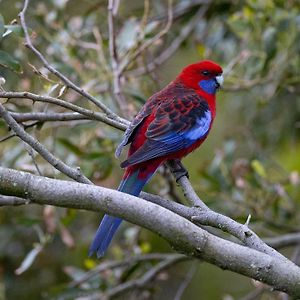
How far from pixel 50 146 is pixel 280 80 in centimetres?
165

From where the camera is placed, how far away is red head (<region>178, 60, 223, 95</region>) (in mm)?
4713

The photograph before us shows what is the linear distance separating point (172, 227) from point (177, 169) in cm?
152

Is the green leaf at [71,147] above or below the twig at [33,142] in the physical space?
above

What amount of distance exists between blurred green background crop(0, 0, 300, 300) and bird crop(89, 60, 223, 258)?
8.8 inches

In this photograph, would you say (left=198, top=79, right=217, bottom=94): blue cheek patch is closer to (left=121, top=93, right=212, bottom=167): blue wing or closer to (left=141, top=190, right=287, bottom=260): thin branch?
(left=121, top=93, right=212, bottom=167): blue wing

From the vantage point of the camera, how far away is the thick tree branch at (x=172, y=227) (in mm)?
2365

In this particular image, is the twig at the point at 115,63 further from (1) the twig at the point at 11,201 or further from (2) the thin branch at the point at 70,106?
(1) the twig at the point at 11,201

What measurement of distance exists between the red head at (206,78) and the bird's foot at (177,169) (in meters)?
0.73

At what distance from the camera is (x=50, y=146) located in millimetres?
4918

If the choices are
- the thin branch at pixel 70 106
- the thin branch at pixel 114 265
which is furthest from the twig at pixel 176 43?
the thin branch at pixel 70 106

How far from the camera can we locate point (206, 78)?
4.71 metres

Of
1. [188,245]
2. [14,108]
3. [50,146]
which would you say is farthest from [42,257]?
[188,245]

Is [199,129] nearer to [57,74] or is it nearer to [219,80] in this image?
[219,80]

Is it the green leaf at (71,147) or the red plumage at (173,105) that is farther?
the green leaf at (71,147)
